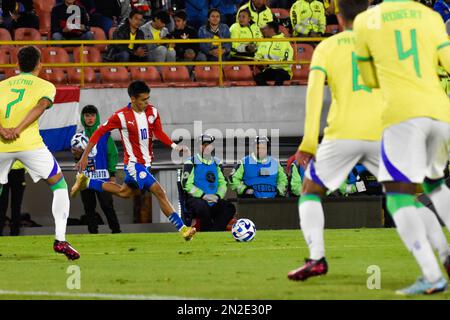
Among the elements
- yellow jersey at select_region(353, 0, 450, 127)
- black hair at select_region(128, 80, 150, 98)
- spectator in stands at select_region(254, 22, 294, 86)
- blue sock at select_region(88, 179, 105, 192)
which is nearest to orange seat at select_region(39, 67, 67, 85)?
spectator in stands at select_region(254, 22, 294, 86)

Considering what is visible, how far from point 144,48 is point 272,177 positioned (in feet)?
15.1

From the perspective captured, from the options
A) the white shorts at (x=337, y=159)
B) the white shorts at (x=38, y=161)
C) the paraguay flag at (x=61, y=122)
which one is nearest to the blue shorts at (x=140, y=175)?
the white shorts at (x=38, y=161)

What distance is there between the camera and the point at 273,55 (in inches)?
899

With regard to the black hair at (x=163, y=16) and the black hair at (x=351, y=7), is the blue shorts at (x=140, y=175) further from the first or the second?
the black hair at (x=163, y=16)

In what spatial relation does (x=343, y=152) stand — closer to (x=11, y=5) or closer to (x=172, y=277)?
(x=172, y=277)

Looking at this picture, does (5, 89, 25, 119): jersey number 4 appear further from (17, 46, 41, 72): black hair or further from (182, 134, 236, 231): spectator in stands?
(182, 134, 236, 231): spectator in stands

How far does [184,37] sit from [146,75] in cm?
109

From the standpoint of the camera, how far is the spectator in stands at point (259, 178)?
1928cm

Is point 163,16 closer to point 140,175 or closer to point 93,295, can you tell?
point 140,175

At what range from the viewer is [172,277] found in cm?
1012

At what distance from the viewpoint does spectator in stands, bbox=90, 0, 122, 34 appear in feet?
79.2

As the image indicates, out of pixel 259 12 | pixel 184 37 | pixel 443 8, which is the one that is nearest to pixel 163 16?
pixel 184 37

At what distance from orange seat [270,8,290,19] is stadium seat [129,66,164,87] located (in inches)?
A: 140
